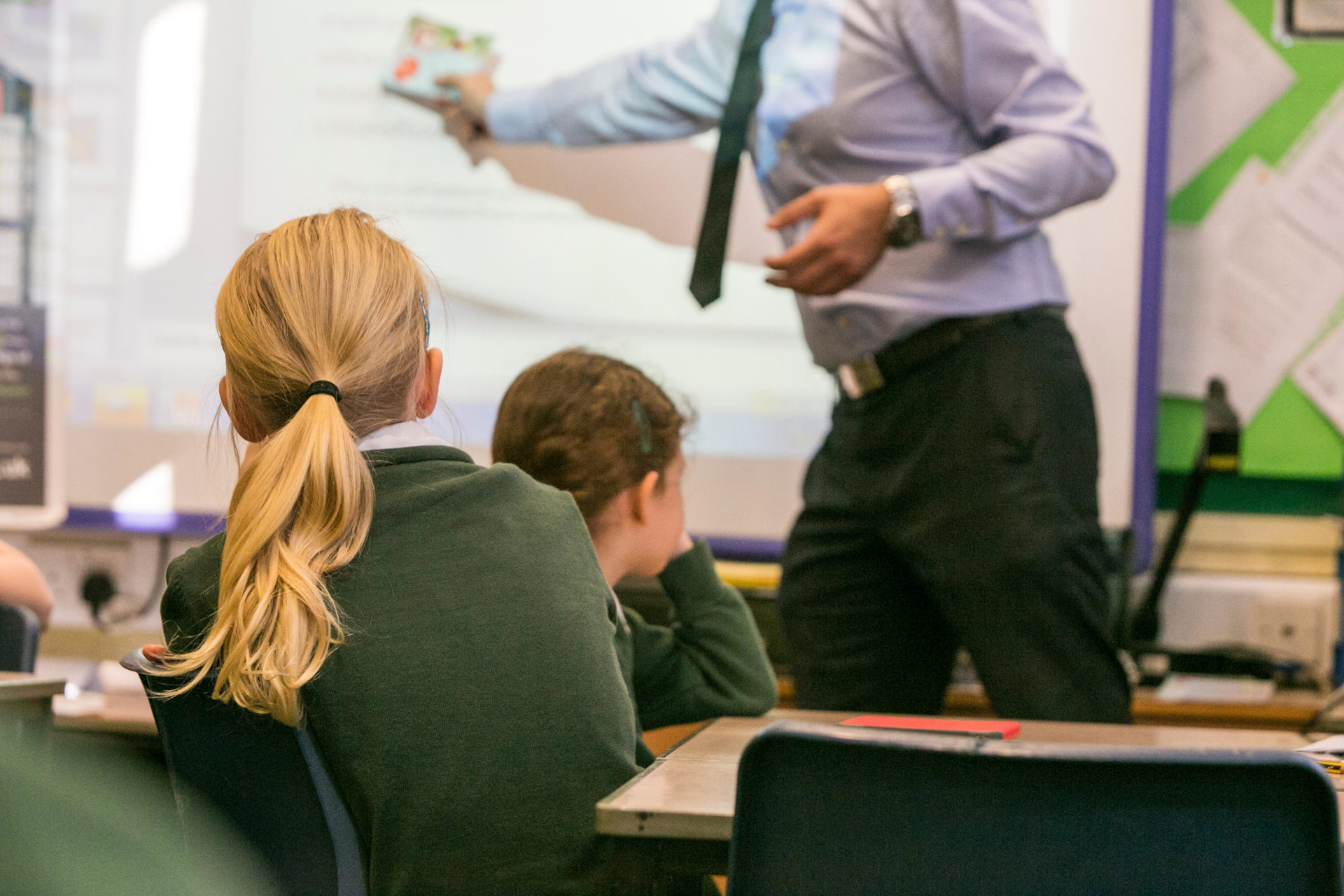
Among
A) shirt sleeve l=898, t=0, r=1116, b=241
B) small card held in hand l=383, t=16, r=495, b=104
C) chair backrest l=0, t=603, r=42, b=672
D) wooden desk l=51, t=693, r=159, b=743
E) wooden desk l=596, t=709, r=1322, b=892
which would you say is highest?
small card held in hand l=383, t=16, r=495, b=104

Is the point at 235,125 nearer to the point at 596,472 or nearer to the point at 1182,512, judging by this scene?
the point at 596,472

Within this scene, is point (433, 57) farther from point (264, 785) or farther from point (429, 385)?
point (264, 785)

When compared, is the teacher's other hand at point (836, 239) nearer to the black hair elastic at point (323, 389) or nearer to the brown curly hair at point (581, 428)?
the brown curly hair at point (581, 428)

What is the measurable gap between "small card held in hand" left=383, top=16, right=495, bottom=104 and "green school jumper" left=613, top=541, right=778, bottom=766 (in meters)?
1.41

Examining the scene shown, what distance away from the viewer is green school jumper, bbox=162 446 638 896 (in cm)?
93

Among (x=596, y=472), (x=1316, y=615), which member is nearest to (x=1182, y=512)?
(x=1316, y=615)

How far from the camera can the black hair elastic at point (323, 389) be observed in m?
1.00

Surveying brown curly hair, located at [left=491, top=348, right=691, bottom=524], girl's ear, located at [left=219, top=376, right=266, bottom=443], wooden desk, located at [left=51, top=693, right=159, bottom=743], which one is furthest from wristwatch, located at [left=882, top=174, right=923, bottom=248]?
wooden desk, located at [left=51, top=693, right=159, bottom=743]

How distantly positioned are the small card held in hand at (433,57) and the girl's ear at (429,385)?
1559 mm

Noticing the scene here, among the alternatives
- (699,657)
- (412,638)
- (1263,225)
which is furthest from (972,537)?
(1263,225)

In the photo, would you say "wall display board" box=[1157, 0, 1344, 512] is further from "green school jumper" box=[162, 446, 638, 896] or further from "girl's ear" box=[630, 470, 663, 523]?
"green school jumper" box=[162, 446, 638, 896]

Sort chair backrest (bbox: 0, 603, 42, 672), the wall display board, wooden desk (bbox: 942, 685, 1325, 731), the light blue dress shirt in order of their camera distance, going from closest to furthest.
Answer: chair backrest (bbox: 0, 603, 42, 672) < the light blue dress shirt < wooden desk (bbox: 942, 685, 1325, 731) < the wall display board

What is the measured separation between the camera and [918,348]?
1.68 meters

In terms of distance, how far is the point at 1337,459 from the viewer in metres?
2.49
